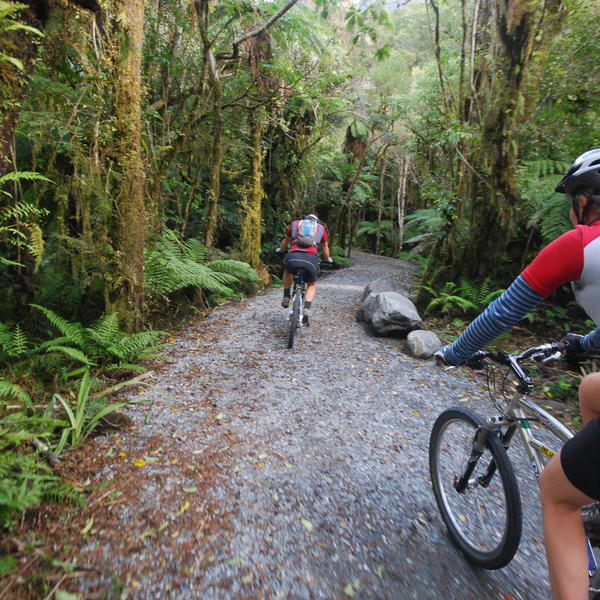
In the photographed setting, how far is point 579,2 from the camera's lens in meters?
4.94

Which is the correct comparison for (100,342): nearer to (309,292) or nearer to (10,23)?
(10,23)

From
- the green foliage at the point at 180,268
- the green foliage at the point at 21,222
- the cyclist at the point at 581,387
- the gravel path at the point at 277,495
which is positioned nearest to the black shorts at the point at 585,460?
the cyclist at the point at 581,387

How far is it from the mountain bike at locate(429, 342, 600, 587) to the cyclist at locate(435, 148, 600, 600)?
22 centimetres

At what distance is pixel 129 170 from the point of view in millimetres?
4441

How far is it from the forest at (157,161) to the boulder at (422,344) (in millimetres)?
1117

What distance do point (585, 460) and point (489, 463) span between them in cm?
89

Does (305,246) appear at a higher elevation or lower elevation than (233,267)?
higher

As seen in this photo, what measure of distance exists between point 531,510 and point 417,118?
1556cm

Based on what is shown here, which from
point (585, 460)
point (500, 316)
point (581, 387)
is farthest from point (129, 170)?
point (585, 460)

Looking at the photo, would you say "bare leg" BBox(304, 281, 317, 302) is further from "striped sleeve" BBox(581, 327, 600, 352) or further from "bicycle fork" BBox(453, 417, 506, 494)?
"striped sleeve" BBox(581, 327, 600, 352)

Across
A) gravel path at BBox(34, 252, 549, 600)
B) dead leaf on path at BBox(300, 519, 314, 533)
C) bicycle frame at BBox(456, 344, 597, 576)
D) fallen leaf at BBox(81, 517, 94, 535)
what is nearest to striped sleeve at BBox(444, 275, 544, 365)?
bicycle frame at BBox(456, 344, 597, 576)

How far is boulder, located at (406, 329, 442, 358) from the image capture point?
5520 millimetres

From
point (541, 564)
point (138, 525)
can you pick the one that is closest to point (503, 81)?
point (541, 564)

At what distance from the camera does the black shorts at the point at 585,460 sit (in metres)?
1.30
